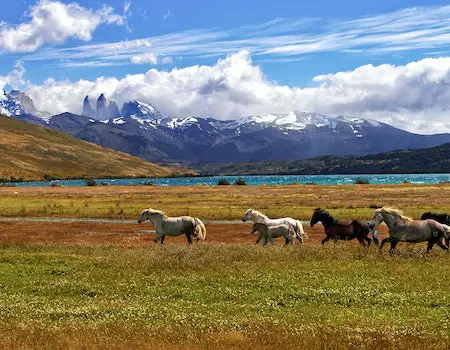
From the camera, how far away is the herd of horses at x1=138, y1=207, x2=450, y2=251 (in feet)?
95.6

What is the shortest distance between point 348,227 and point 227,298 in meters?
17.2

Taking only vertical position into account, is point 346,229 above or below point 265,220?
below

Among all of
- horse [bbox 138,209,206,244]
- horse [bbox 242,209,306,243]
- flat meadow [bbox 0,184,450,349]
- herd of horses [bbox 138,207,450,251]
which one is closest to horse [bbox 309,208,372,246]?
herd of horses [bbox 138,207,450,251]

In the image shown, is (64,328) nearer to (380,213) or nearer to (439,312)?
(439,312)

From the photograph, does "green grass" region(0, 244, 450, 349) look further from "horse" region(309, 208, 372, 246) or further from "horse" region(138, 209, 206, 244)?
"horse" region(309, 208, 372, 246)

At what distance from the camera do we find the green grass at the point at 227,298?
13.6 m

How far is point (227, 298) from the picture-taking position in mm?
19594

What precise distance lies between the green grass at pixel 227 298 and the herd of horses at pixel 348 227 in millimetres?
1074

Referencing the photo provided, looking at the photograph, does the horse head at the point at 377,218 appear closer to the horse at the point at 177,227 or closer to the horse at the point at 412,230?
the horse at the point at 412,230

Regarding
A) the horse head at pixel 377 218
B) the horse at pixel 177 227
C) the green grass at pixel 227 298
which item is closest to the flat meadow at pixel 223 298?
the green grass at pixel 227 298

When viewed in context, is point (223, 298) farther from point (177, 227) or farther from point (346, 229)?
point (177, 227)

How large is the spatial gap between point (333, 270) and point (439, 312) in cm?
816

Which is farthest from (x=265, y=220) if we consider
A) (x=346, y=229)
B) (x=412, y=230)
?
(x=412, y=230)

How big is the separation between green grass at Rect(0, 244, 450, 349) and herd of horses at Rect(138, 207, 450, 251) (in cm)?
107
